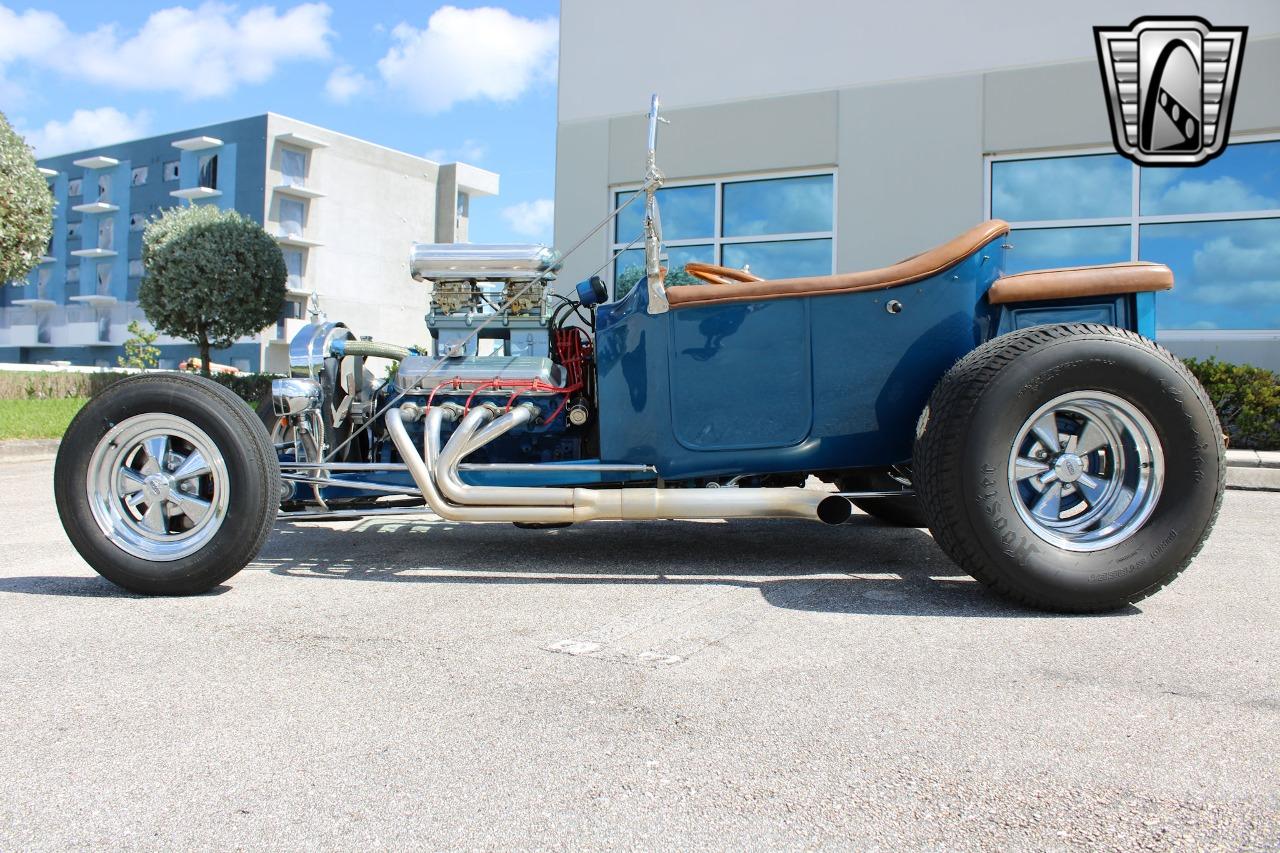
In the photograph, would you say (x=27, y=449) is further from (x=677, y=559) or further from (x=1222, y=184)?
(x=1222, y=184)

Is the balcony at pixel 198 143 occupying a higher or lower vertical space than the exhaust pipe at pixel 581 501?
higher

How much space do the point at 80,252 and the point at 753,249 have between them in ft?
190

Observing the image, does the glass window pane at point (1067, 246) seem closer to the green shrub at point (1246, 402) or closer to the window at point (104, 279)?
the green shrub at point (1246, 402)

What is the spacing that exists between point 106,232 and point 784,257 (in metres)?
57.2

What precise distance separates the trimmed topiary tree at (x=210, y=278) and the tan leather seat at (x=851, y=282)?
1960cm

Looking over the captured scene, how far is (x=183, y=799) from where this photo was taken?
1.84 metres

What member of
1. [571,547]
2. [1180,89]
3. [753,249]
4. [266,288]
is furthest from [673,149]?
[266,288]

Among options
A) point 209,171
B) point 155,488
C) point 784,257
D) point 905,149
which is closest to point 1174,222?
point 905,149

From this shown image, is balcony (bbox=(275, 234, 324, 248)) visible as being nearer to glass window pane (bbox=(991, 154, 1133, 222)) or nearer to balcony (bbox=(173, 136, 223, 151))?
balcony (bbox=(173, 136, 223, 151))

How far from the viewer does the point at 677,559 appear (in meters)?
4.30

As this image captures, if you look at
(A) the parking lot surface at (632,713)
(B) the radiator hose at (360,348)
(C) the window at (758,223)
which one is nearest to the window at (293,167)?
(C) the window at (758,223)

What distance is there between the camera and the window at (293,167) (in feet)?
166

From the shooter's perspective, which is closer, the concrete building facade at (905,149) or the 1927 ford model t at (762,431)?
the 1927 ford model t at (762,431)

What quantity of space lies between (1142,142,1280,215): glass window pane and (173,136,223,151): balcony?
1986 inches
